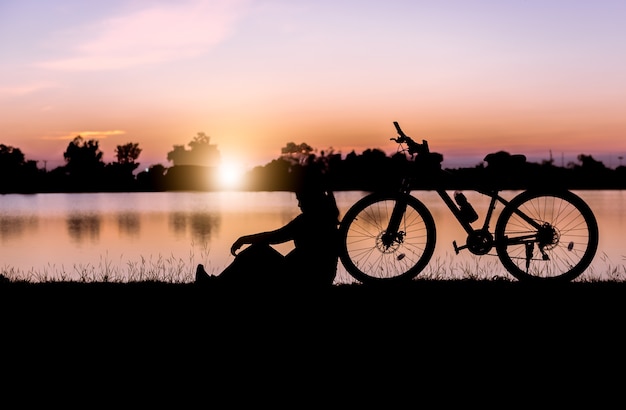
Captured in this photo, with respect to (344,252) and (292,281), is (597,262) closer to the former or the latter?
(344,252)

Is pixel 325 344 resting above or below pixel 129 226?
above

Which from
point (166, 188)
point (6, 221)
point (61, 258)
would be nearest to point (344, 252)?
point (61, 258)

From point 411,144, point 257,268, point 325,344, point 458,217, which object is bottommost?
point 325,344

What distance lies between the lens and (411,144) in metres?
7.29

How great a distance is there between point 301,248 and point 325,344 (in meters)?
0.86

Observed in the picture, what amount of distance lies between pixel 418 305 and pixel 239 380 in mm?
2503

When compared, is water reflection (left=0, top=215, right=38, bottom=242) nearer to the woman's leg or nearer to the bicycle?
the bicycle

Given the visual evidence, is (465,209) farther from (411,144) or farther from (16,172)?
(16,172)

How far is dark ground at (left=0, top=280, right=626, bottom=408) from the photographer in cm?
453

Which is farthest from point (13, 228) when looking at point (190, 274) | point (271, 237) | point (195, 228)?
point (271, 237)

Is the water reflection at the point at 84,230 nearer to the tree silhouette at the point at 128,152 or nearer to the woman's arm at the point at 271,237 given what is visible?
the woman's arm at the point at 271,237

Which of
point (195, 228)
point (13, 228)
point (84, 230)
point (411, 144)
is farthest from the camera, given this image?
point (195, 228)

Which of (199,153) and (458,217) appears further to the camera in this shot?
(199,153)

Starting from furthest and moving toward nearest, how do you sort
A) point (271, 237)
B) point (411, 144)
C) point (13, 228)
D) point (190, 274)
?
point (13, 228), point (190, 274), point (411, 144), point (271, 237)
